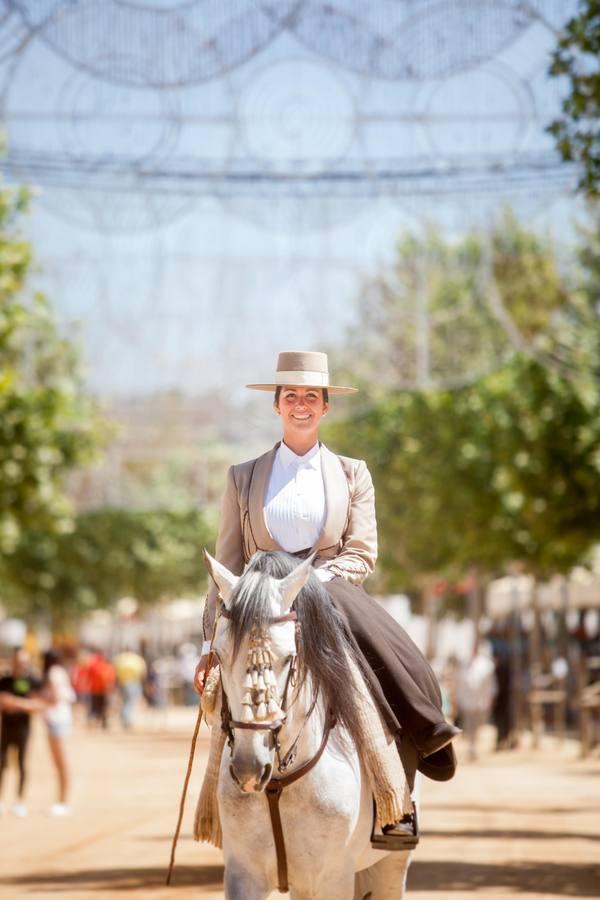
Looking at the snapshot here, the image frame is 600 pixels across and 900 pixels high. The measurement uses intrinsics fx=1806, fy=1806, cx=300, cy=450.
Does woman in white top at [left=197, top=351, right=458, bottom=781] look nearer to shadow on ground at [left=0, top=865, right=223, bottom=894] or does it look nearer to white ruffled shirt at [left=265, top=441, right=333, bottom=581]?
white ruffled shirt at [left=265, top=441, right=333, bottom=581]

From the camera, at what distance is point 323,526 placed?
7.46m

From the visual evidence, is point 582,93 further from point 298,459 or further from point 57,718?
point 57,718

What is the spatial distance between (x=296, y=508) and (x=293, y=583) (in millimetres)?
842

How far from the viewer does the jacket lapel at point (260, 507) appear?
7418mm

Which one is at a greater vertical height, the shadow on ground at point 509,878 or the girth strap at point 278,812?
the girth strap at point 278,812

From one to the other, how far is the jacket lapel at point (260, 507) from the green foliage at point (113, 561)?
216 ft

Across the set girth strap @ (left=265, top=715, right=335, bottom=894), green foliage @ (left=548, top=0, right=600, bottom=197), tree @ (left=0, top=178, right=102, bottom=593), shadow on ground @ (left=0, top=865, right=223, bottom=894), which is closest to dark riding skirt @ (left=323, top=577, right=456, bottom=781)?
girth strap @ (left=265, top=715, right=335, bottom=894)

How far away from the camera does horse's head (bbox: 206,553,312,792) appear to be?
6328 millimetres

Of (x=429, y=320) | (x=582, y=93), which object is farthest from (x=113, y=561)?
(x=582, y=93)

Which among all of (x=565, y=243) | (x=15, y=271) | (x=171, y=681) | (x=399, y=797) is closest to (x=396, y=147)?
(x=565, y=243)

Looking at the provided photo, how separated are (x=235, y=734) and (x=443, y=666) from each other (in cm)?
4558

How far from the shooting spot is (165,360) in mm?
27359

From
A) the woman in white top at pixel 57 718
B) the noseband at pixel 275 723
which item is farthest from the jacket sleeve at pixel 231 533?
the woman in white top at pixel 57 718

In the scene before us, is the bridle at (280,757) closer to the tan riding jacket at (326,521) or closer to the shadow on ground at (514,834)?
the tan riding jacket at (326,521)
